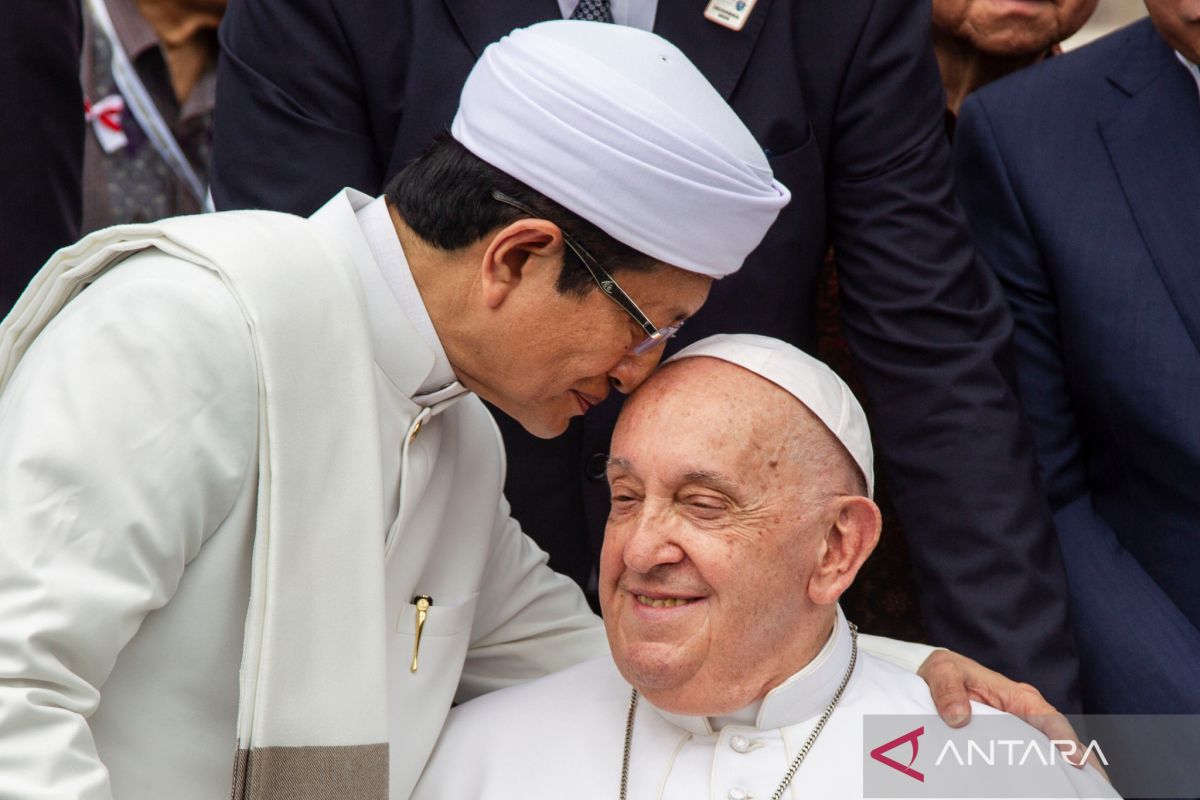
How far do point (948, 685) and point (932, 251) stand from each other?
107 centimetres

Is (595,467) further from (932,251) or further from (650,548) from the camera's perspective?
(932,251)

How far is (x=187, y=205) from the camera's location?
516 cm

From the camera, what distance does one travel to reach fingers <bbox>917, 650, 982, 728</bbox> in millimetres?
3151

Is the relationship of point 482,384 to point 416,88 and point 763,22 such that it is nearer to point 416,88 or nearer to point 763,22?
point 416,88

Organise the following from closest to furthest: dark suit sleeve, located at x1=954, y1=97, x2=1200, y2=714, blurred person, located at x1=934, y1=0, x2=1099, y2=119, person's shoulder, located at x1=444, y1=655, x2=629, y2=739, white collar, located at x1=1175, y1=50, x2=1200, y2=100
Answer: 1. person's shoulder, located at x1=444, y1=655, x2=629, y2=739
2. dark suit sleeve, located at x1=954, y1=97, x2=1200, y2=714
3. white collar, located at x1=1175, y1=50, x2=1200, y2=100
4. blurred person, located at x1=934, y1=0, x2=1099, y2=119

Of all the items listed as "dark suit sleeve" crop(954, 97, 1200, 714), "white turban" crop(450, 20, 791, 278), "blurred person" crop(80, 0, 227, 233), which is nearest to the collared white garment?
"white turban" crop(450, 20, 791, 278)

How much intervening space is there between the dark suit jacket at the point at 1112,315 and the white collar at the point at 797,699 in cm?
96

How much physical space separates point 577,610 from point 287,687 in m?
1.21

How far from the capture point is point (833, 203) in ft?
12.6

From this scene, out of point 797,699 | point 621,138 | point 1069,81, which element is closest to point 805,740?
point 797,699

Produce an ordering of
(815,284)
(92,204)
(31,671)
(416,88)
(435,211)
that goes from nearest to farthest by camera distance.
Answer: (31,671) < (435,211) < (416,88) < (815,284) < (92,204)

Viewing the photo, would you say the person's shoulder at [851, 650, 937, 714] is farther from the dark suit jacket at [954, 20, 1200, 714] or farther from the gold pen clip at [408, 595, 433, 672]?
the gold pen clip at [408, 595, 433, 672]

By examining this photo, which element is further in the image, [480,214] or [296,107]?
[296,107]

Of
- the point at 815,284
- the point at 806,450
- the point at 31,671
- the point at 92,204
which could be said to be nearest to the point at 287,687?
the point at 31,671
